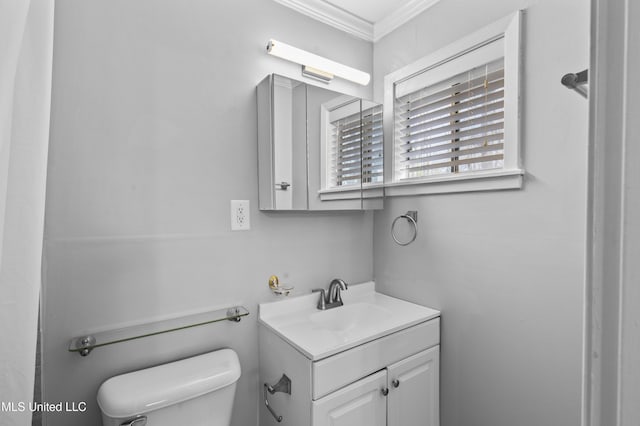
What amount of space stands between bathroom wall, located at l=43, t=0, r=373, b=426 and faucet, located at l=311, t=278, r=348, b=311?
0.35ft

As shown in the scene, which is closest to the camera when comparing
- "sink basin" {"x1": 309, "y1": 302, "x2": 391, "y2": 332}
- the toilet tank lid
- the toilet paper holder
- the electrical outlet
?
the toilet tank lid

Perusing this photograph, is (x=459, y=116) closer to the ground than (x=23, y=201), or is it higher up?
higher up

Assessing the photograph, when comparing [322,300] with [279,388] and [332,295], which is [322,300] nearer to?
[332,295]

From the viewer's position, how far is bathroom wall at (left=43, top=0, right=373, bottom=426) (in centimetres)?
100

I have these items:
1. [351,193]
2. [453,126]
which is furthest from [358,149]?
[453,126]

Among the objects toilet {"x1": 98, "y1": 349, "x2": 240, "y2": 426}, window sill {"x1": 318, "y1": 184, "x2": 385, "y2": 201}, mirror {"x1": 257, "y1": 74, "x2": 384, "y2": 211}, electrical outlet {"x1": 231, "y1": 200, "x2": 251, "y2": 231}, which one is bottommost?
toilet {"x1": 98, "y1": 349, "x2": 240, "y2": 426}

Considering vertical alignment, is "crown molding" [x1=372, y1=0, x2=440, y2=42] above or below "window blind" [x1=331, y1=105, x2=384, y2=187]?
above

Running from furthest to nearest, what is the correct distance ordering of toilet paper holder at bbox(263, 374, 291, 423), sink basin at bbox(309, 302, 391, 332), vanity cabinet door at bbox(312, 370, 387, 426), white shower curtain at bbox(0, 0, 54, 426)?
sink basin at bbox(309, 302, 391, 332) → toilet paper holder at bbox(263, 374, 291, 423) → vanity cabinet door at bbox(312, 370, 387, 426) → white shower curtain at bbox(0, 0, 54, 426)

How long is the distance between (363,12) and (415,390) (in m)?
1.86

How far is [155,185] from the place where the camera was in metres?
1.14

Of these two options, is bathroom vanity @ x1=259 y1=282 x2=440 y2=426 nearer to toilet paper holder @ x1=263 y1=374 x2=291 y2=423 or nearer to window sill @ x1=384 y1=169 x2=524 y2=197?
toilet paper holder @ x1=263 y1=374 x2=291 y2=423

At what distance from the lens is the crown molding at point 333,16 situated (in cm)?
148

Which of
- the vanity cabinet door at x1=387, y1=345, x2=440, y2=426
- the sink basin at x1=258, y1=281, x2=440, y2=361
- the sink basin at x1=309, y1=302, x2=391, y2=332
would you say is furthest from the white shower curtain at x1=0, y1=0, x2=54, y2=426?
the vanity cabinet door at x1=387, y1=345, x2=440, y2=426

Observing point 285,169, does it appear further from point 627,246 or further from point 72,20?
point 627,246
